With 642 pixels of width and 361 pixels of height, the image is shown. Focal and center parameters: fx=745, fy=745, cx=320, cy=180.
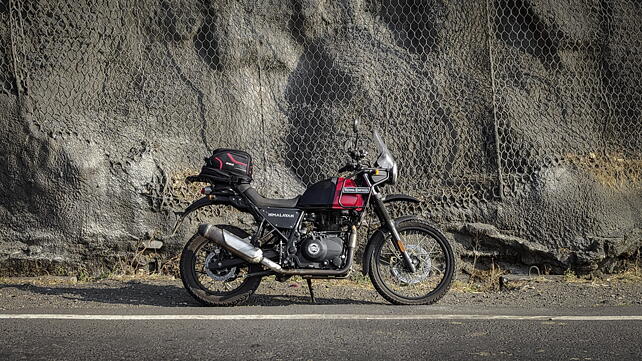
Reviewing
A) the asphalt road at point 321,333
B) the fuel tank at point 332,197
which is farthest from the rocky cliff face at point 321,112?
the asphalt road at point 321,333

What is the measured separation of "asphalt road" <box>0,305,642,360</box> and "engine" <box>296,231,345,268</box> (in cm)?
47

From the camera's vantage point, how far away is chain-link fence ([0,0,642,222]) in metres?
8.98

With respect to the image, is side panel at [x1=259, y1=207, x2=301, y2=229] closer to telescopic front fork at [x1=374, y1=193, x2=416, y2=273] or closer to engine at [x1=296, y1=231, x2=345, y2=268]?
engine at [x1=296, y1=231, x2=345, y2=268]

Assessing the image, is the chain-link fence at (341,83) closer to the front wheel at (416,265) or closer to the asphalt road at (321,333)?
the front wheel at (416,265)

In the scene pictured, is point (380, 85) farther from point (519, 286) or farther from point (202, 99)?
point (519, 286)

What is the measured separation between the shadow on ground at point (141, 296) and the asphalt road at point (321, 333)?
0.48 m

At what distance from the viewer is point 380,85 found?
30.5ft

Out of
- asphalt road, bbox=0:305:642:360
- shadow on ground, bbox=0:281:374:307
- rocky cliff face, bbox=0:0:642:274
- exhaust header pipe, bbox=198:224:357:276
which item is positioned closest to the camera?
asphalt road, bbox=0:305:642:360

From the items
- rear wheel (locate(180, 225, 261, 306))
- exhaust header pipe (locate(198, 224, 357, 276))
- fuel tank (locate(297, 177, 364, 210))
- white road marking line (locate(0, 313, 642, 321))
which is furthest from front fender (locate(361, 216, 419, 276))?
rear wheel (locate(180, 225, 261, 306))

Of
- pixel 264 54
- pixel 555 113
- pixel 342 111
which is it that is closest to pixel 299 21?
pixel 264 54

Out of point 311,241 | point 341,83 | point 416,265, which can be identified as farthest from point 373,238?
point 341,83

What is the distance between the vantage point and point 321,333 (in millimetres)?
5285

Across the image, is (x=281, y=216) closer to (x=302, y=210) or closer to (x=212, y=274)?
(x=302, y=210)

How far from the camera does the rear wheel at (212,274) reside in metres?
6.68
